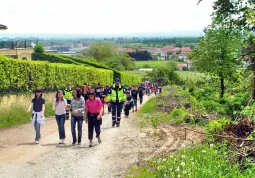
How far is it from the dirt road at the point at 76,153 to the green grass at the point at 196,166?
0.73 m

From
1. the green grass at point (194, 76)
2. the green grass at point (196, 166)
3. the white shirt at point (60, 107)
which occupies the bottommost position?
the green grass at point (194, 76)

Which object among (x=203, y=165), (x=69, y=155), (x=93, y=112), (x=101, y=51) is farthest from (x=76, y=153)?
(x=101, y=51)

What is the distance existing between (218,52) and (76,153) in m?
21.0

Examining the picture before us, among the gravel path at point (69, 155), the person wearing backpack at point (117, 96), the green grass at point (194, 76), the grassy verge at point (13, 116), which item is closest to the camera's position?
the gravel path at point (69, 155)

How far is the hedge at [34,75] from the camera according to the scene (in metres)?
19.7

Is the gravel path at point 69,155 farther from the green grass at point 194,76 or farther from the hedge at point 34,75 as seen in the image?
the green grass at point 194,76

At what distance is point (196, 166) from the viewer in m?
8.66

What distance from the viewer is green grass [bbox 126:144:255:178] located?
8.27 metres

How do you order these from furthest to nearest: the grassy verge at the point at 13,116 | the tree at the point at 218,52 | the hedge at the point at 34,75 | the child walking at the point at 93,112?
the tree at the point at 218,52, the hedge at the point at 34,75, the grassy verge at the point at 13,116, the child walking at the point at 93,112

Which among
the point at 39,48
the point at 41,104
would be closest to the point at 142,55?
the point at 39,48

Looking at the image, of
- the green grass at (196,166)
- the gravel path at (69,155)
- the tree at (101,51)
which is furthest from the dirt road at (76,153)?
the tree at (101,51)

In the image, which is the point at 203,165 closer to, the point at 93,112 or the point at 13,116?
the point at 93,112

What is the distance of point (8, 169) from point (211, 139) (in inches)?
193

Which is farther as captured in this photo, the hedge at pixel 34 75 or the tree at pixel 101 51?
the tree at pixel 101 51
